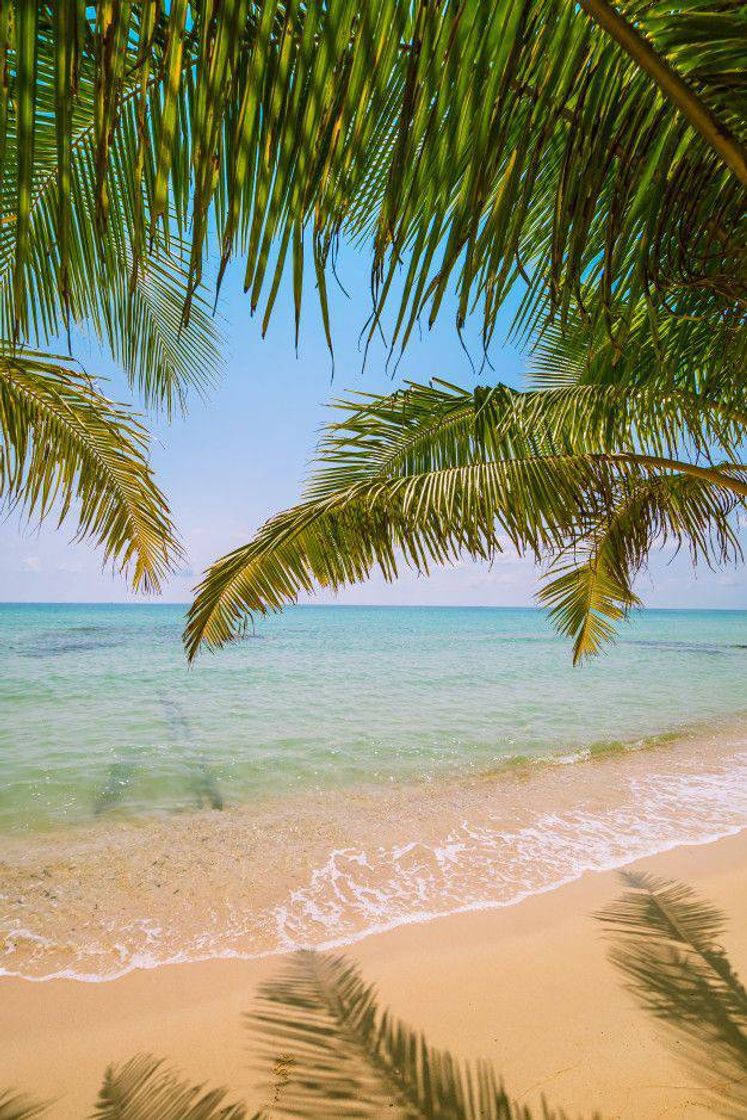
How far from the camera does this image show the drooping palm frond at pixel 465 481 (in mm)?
2844

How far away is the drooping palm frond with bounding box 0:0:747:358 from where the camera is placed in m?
0.72

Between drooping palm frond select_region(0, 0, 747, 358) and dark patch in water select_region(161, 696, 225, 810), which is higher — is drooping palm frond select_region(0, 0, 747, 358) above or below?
above

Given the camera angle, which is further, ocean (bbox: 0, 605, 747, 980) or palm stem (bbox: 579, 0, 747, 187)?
ocean (bbox: 0, 605, 747, 980)

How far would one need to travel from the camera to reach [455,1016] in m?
2.64

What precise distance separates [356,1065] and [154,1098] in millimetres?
837

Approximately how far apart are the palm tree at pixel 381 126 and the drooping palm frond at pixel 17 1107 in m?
2.97

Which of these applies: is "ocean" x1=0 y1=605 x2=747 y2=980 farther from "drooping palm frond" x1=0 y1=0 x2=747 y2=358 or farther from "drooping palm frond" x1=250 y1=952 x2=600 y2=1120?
"drooping palm frond" x1=0 y1=0 x2=747 y2=358

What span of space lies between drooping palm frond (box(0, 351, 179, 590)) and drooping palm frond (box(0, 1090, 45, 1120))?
2509 millimetres

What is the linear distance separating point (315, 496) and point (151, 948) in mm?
2956

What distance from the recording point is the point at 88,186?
146 centimetres

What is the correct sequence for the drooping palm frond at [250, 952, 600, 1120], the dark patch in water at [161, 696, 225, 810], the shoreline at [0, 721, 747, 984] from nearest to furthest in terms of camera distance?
the drooping palm frond at [250, 952, 600, 1120] → the shoreline at [0, 721, 747, 984] → the dark patch in water at [161, 696, 225, 810]

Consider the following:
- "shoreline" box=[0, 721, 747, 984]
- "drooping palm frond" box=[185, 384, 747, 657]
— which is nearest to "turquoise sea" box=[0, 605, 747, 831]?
"shoreline" box=[0, 721, 747, 984]

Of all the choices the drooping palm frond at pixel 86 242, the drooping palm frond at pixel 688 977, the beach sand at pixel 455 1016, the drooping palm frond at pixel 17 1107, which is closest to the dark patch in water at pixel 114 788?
the beach sand at pixel 455 1016

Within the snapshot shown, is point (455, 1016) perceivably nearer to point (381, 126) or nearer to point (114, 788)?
point (381, 126)
